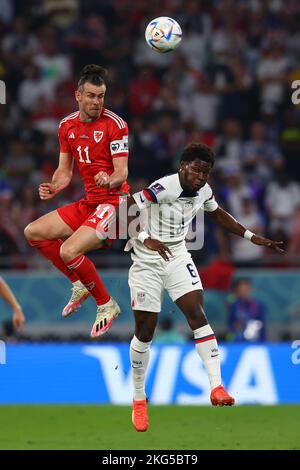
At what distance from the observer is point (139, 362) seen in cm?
1264

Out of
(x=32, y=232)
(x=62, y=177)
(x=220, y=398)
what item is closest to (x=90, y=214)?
(x=62, y=177)

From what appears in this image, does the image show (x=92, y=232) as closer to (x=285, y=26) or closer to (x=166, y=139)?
(x=166, y=139)

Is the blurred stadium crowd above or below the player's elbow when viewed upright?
below

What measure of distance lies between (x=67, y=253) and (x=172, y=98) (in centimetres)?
992

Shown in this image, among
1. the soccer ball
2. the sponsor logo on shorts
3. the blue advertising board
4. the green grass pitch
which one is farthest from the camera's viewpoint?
the blue advertising board

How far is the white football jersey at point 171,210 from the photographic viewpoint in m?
12.1

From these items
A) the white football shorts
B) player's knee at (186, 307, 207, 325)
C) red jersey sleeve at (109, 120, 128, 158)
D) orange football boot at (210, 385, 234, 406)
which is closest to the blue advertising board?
the white football shorts

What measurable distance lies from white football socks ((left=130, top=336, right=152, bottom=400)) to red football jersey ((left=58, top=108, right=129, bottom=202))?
156cm

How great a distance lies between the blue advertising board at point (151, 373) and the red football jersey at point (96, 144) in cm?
584

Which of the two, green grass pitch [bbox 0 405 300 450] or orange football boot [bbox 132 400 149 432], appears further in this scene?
green grass pitch [bbox 0 405 300 450]

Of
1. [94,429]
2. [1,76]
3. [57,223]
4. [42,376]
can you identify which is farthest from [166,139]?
[57,223]

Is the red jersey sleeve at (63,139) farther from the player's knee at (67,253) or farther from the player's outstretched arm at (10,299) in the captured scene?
the player's outstretched arm at (10,299)

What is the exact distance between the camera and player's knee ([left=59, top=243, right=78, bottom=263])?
1202cm

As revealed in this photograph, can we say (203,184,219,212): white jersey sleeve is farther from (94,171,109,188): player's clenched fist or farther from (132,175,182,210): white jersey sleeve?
(94,171,109,188): player's clenched fist
